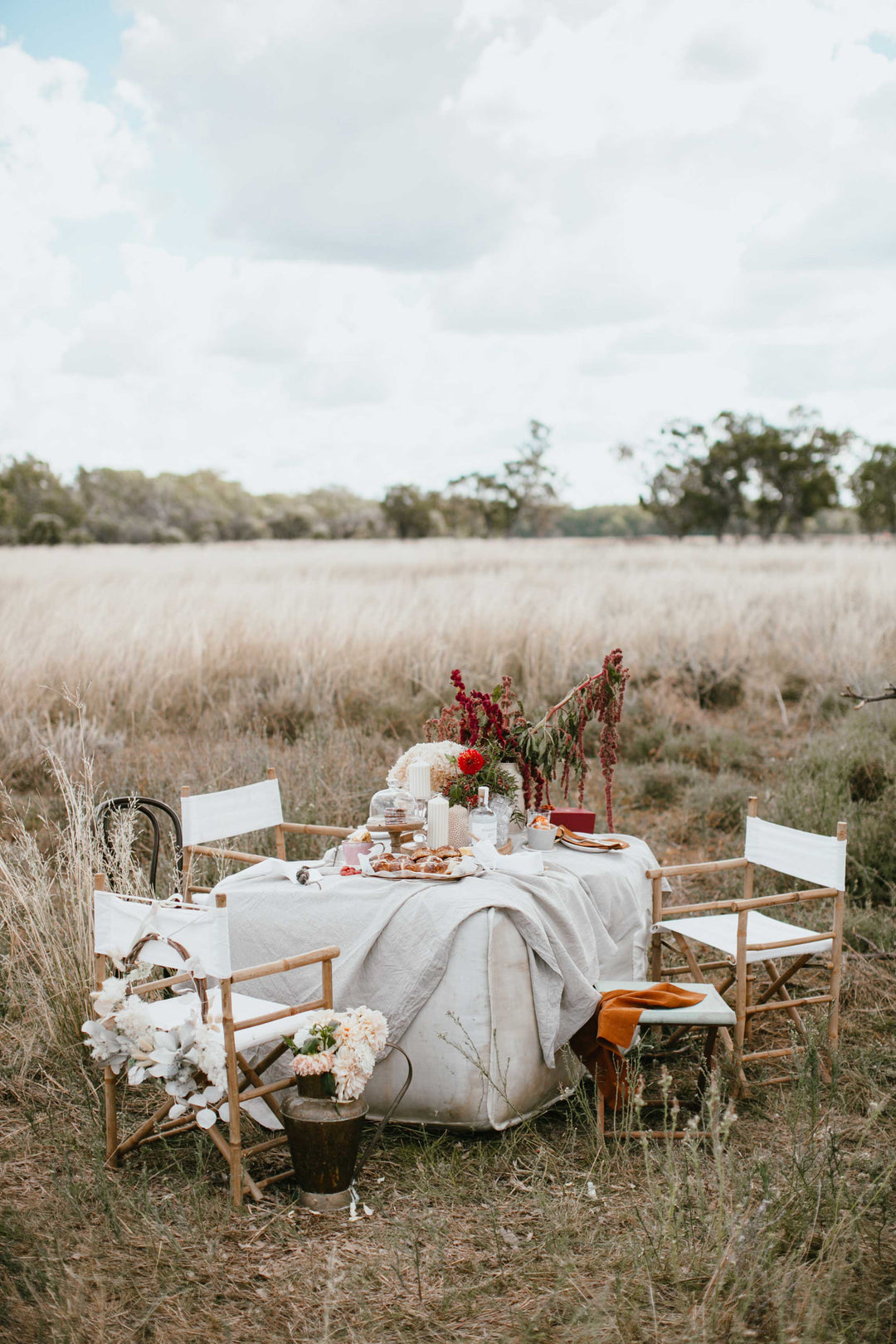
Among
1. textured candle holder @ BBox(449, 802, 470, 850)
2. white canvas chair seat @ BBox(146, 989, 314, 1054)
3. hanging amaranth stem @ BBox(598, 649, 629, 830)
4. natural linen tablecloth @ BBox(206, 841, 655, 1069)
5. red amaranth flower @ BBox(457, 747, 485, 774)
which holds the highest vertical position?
hanging amaranth stem @ BBox(598, 649, 629, 830)

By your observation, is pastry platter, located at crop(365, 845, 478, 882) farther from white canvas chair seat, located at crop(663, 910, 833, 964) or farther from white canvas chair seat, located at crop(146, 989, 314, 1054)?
white canvas chair seat, located at crop(663, 910, 833, 964)

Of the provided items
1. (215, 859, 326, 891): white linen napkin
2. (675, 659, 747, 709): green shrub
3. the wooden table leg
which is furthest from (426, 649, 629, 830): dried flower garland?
(675, 659, 747, 709): green shrub

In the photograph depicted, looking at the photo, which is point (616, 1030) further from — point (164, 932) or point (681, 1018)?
point (164, 932)

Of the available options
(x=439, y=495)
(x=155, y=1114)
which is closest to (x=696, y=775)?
(x=155, y=1114)

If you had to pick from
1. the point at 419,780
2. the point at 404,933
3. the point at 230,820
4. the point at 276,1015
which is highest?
the point at 419,780

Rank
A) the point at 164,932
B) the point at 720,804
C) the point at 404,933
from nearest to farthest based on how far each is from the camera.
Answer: the point at 164,932
the point at 404,933
the point at 720,804

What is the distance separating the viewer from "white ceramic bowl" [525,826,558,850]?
3.79 meters

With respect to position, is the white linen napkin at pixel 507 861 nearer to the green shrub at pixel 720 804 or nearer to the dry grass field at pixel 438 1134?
the dry grass field at pixel 438 1134

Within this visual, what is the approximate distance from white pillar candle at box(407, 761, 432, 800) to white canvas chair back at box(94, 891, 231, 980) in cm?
95

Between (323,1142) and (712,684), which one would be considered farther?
(712,684)

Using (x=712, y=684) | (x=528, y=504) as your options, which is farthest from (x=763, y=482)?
(x=712, y=684)

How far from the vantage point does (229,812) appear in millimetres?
4078

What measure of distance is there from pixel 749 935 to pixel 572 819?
0.75m

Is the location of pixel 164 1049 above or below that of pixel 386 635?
below
